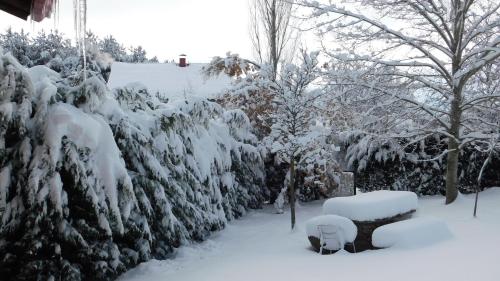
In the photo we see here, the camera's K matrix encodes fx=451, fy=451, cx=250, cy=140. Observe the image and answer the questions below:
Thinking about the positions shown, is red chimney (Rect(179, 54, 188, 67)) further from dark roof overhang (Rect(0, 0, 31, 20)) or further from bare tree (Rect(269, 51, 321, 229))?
dark roof overhang (Rect(0, 0, 31, 20))

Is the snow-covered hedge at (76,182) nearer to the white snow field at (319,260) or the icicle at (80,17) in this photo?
the white snow field at (319,260)

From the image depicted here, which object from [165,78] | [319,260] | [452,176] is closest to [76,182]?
[319,260]

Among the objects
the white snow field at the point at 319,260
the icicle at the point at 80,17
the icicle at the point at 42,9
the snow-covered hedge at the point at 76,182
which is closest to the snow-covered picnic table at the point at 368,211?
the white snow field at the point at 319,260

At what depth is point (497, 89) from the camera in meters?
11.4

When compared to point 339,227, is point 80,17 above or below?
above

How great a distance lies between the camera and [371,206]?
7.14 m

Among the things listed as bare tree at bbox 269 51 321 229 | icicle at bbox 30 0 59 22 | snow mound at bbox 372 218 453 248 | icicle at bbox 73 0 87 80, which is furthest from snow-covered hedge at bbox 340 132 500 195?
icicle at bbox 30 0 59 22

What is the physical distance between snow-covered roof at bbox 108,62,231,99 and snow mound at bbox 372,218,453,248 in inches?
774

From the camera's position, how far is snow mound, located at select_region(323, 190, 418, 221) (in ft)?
23.2

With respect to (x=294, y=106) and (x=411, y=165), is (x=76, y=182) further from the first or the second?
(x=411, y=165)

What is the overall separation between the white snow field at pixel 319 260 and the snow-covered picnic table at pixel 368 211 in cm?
64

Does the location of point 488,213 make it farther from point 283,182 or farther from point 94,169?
point 94,169

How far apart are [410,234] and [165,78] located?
23444 mm

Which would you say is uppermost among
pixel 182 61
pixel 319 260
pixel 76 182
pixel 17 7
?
pixel 182 61
